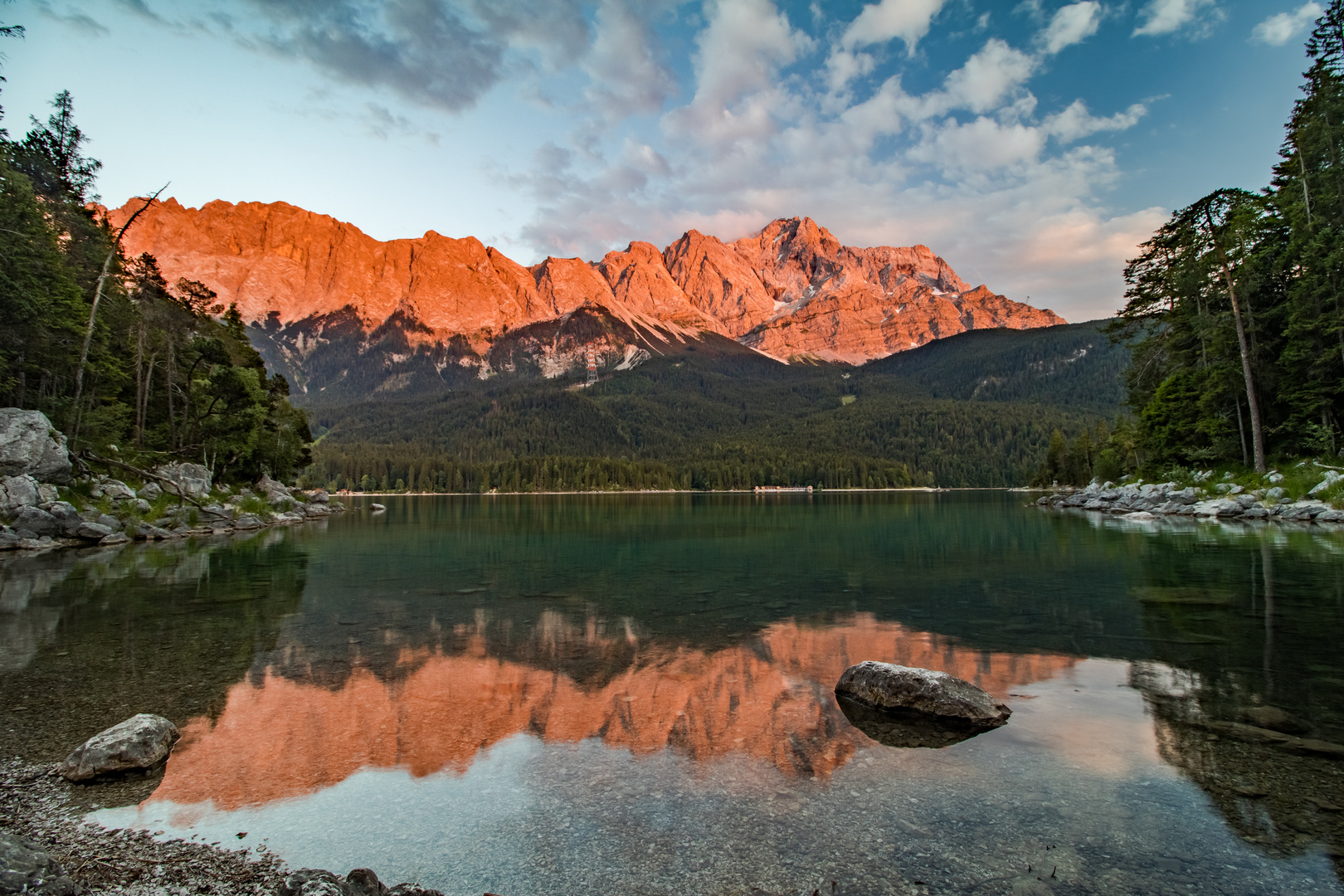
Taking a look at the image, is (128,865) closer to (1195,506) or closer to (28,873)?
(28,873)


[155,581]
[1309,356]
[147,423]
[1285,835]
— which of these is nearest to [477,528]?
[147,423]

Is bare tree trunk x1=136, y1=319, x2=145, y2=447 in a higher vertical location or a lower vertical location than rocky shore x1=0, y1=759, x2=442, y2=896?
higher

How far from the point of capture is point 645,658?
13.8 m

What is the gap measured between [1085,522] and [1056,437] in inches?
3292

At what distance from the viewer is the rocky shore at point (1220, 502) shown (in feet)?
135

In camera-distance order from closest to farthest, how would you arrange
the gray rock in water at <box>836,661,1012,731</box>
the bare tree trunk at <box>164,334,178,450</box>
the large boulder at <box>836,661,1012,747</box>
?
1. the large boulder at <box>836,661,1012,747</box>
2. the gray rock in water at <box>836,661,1012,731</box>
3. the bare tree trunk at <box>164,334,178,450</box>

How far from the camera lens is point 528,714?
34.6 feet

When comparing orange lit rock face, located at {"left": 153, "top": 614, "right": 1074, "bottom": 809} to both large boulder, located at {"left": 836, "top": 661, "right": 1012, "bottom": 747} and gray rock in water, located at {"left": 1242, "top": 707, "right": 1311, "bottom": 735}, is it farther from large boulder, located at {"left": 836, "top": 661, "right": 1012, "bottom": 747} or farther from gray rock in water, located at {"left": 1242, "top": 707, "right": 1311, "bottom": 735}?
gray rock in water, located at {"left": 1242, "top": 707, "right": 1311, "bottom": 735}

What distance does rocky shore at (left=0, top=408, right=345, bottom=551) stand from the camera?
Result: 32188 mm

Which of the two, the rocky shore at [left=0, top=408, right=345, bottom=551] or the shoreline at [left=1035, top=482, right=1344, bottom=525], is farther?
the shoreline at [left=1035, top=482, right=1344, bottom=525]

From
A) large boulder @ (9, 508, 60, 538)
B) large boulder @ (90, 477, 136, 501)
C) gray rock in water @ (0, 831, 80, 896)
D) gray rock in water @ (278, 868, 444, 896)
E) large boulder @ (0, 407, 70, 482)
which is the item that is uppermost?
large boulder @ (0, 407, 70, 482)

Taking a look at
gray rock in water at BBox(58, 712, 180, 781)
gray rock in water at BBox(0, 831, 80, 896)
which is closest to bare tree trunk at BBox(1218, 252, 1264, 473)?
gray rock in water at BBox(58, 712, 180, 781)

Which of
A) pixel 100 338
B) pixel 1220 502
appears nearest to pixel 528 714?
pixel 100 338

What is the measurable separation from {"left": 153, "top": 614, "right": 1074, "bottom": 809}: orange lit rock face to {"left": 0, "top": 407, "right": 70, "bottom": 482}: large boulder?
104 feet
